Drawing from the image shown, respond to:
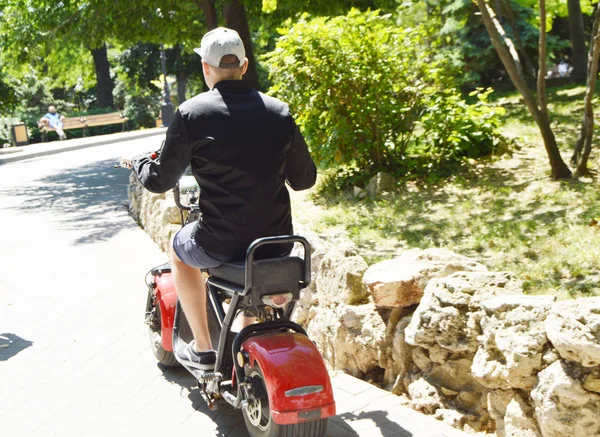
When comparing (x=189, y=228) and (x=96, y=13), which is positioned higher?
(x=96, y=13)

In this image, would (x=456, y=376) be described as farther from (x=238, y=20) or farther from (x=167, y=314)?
(x=238, y=20)

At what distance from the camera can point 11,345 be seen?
250 inches

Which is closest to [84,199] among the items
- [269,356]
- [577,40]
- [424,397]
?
[424,397]

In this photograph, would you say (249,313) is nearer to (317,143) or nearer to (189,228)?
(189,228)

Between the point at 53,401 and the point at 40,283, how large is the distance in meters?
3.43

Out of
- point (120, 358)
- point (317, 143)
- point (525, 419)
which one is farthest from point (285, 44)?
point (525, 419)

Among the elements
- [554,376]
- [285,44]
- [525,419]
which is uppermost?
[285,44]

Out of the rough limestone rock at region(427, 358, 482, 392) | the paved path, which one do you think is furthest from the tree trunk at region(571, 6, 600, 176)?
the rough limestone rock at region(427, 358, 482, 392)

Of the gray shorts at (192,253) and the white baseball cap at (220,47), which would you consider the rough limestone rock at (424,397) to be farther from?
the white baseball cap at (220,47)

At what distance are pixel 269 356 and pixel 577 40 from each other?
17.5 metres

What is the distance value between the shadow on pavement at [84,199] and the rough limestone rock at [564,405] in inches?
302

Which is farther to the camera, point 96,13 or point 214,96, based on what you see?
point 96,13

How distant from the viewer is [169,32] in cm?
1828

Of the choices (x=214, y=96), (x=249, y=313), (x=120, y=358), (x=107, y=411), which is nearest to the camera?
(x=214, y=96)
